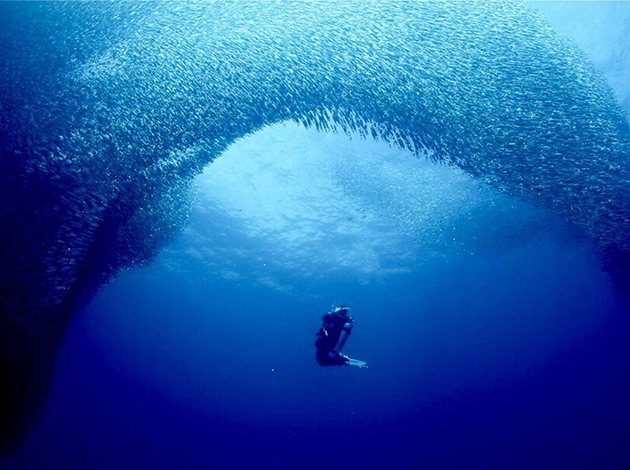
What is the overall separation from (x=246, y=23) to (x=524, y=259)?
21.7 m

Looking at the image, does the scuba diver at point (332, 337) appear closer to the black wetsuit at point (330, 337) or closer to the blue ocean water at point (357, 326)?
the black wetsuit at point (330, 337)

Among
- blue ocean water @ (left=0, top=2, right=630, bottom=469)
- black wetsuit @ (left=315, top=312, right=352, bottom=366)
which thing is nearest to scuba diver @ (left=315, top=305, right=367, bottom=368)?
black wetsuit @ (left=315, top=312, right=352, bottom=366)

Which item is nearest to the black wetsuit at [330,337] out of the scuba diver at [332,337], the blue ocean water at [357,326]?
the scuba diver at [332,337]

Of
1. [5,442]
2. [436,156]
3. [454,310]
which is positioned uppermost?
[454,310]

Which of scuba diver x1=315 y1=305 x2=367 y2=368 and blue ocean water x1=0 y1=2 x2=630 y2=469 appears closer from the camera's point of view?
scuba diver x1=315 y1=305 x2=367 y2=368

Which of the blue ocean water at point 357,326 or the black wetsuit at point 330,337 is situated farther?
the blue ocean water at point 357,326

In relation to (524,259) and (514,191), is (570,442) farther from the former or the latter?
(514,191)

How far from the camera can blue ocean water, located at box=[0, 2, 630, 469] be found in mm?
13406

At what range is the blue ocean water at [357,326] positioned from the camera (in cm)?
1341

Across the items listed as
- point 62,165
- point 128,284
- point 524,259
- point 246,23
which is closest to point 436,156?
point 246,23

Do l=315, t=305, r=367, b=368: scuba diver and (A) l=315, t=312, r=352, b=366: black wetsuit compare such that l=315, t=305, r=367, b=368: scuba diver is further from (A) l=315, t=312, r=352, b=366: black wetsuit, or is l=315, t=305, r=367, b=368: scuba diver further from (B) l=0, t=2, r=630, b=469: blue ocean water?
(B) l=0, t=2, r=630, b=469: blue ocean water

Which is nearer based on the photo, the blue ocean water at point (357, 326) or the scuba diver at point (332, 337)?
the scuba diver at point (332, 337)

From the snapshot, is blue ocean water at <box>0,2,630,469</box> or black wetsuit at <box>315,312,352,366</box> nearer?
black wetsuit at <box>315,312,352,366</box>

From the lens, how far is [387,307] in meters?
27.2
